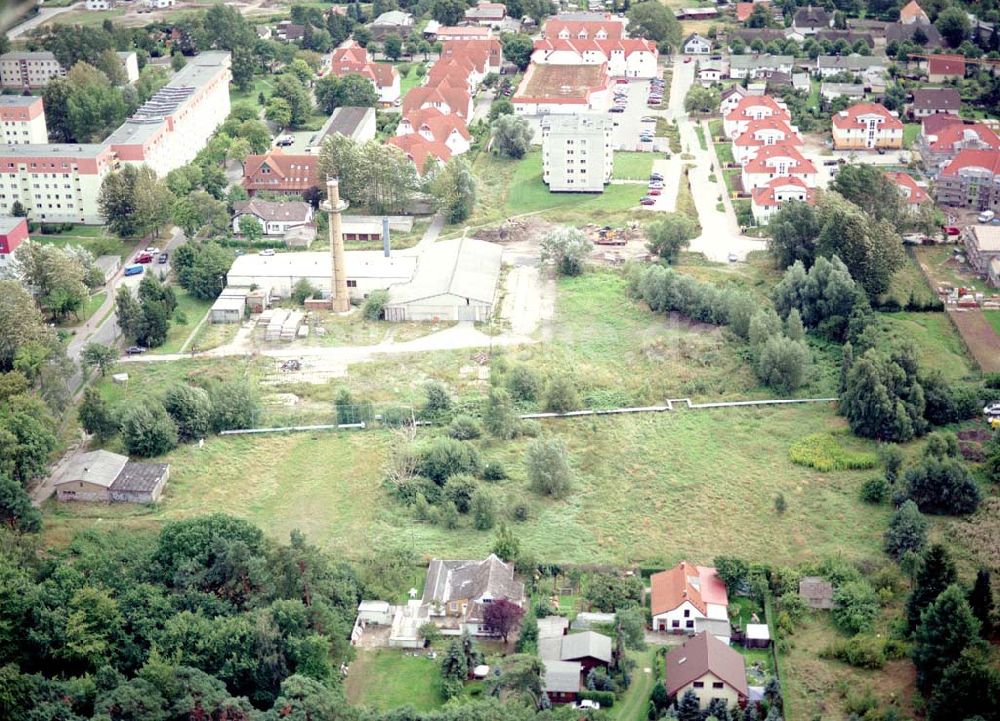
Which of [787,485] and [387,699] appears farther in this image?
[787,485]

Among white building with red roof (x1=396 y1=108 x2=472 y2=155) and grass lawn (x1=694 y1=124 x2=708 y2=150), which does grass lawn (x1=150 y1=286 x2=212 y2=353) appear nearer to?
white building with red roof (x1=396 y1=108 x2=472 y2=155)

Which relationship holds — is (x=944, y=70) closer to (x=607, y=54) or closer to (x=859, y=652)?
(x=607, y=54)

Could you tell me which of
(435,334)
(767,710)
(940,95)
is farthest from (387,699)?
(940,95)

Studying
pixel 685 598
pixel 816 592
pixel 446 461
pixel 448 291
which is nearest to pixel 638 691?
pixel 685 598

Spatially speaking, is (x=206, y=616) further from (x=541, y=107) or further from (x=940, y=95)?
(x=940, y=95)

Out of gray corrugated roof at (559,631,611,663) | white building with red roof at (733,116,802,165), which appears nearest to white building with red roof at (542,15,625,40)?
white building with red roof at (733,116,802,165)

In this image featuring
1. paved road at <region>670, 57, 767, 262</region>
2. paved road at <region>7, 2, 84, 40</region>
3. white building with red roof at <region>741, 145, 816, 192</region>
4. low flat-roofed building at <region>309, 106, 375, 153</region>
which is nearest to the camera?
paved road at <region>670, 57, 767, 262</region>
